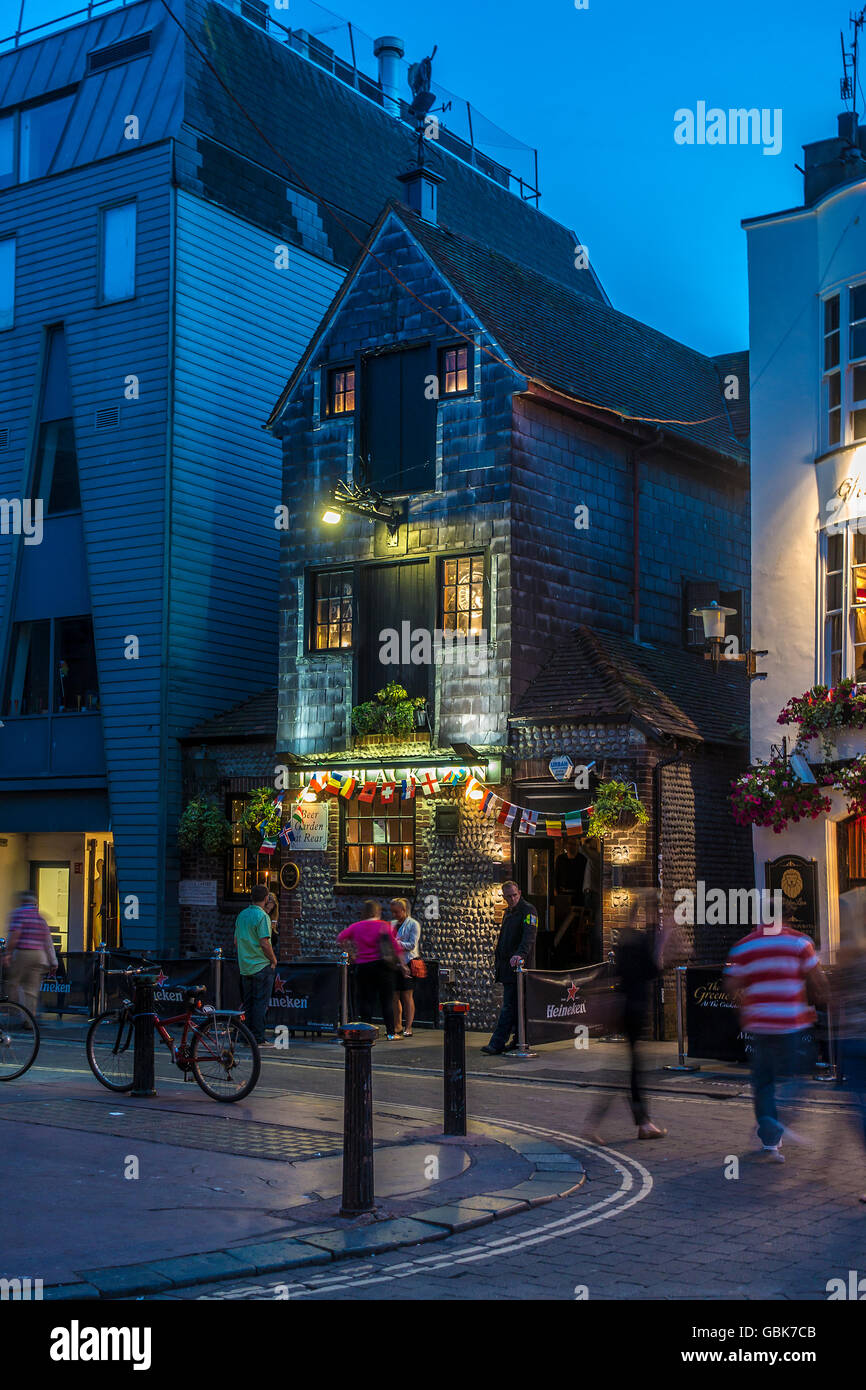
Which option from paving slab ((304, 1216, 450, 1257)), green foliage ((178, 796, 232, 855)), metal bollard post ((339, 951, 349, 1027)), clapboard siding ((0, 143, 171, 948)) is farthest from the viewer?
clapboard siding ((0, 143, 171, 948))

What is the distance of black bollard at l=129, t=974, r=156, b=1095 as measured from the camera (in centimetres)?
1294

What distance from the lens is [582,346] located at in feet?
80.0

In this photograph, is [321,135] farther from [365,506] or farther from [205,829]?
[205,829]

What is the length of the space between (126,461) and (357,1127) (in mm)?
17797

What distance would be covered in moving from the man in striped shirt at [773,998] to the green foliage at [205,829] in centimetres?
1395

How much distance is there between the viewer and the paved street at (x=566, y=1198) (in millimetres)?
7094

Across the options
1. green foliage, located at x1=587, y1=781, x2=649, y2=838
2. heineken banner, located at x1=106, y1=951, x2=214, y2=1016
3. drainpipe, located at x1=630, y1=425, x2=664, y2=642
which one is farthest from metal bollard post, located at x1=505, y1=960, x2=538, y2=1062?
drainpipe, located at x1=630, y1=425, x2=664, y2=642

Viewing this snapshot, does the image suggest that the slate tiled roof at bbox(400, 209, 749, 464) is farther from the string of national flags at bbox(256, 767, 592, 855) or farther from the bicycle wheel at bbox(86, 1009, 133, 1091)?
the bicycle wheel at bbox(86, 1009, 133, 1091)

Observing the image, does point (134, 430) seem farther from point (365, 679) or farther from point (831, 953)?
point (831, 953)

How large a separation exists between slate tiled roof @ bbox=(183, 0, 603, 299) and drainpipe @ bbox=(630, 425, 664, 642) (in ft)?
25.9

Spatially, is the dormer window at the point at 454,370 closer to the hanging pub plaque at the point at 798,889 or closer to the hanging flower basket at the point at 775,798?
the hanging flower basket at the point at 775,798

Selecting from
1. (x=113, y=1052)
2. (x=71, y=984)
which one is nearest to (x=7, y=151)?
(x=71, y=984)

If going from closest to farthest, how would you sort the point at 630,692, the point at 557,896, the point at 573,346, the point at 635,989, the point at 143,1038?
the point at 635,989 < the point at 143,1038 < the point at 630,692 < the point at 557,896 < the point at 573,346
